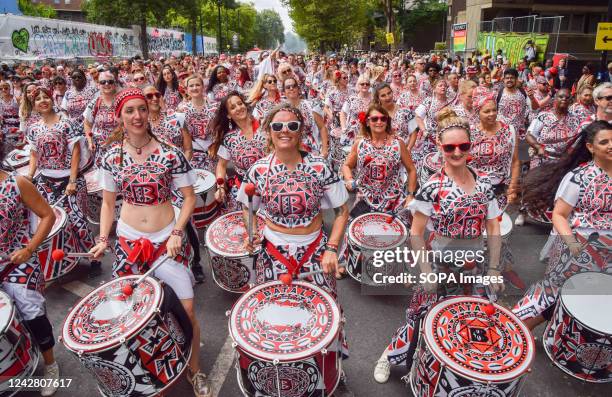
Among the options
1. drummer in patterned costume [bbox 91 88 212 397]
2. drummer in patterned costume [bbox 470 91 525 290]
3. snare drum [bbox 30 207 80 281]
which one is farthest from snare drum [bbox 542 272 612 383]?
snare drum [bbox 30 207 80 281]

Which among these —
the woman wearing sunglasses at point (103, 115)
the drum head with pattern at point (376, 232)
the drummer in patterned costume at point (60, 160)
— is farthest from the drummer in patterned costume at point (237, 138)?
the woman wearing sunglasses at point (103, 115)

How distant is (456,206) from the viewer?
303 centimetres

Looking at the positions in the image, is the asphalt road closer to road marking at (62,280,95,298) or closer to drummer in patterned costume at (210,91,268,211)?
road marking at (62,280,95,298)

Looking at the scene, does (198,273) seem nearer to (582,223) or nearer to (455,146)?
(455,146)

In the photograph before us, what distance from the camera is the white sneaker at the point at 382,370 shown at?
353 cm

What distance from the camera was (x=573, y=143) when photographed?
152 inches

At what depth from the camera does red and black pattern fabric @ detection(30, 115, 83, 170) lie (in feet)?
17.3

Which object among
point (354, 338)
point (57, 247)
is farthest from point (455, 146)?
point (57, 247)

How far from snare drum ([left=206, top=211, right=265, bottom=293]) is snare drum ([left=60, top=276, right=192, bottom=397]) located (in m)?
1.25

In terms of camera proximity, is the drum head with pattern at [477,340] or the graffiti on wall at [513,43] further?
the graffiti on wall at [513,43]

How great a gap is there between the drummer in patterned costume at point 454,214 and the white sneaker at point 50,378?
117 inches

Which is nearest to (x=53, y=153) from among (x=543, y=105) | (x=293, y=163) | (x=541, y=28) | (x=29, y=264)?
(x=29, y=264)

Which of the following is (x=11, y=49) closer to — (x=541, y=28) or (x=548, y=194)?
(x=548, y=194)

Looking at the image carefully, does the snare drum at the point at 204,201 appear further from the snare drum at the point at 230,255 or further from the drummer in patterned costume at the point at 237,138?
the snare drum at the point at 230,255
